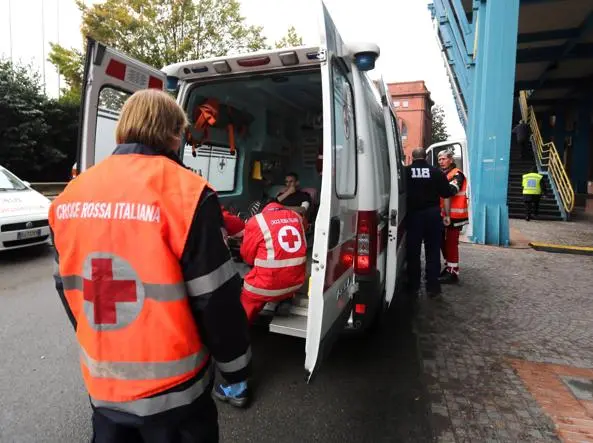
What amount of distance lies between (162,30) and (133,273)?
64.2ft

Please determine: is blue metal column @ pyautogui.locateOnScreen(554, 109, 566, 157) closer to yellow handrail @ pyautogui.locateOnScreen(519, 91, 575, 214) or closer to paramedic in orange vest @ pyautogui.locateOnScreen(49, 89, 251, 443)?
yellow handrail @ pyautogui.locateOnScreen(519, 91, 575, 214)

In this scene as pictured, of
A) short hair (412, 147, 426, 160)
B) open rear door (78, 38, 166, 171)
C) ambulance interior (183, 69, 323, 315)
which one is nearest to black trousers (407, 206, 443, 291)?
short hair (412, 147, 426, 160)

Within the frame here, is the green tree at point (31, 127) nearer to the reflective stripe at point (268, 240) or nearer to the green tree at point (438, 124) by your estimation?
the reflective stripe at point (268, 240)

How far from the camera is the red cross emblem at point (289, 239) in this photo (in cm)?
296

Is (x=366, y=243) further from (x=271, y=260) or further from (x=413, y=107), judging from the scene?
(x=413, y=107)

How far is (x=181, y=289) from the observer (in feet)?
4.15

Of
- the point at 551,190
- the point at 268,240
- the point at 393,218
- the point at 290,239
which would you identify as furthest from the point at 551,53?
the point at 268,240

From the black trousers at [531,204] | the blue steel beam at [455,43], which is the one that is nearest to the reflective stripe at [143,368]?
the black trousers at [531,204]

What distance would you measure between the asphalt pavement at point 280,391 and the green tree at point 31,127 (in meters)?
14.5

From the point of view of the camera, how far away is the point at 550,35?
14000mm

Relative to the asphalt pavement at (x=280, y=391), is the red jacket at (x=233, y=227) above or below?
above

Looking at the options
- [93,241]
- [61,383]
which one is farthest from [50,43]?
[93,241]

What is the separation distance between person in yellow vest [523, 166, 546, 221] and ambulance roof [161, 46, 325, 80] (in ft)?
39.9

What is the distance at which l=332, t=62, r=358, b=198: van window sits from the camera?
2.41 meters
